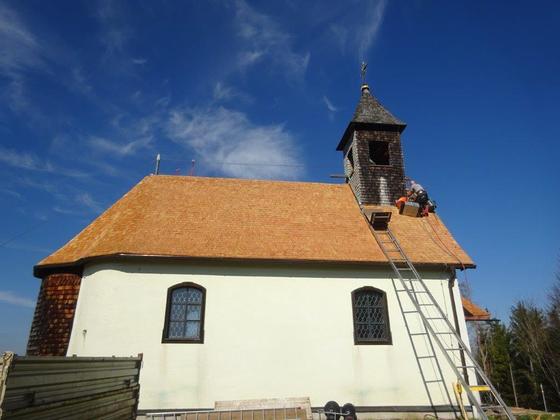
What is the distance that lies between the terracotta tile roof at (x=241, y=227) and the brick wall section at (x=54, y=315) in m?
0.61

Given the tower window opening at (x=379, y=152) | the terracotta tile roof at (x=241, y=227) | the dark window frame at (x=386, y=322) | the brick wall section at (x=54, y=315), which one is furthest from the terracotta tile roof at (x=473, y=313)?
the brick wall section at (x=54, y=315)

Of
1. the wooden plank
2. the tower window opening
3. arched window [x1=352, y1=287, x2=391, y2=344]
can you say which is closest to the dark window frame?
arched window [x1=352, y1=287, x2=391, y2=344]

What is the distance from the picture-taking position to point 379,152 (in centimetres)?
1684

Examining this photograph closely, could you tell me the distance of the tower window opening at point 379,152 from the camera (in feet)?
53.7

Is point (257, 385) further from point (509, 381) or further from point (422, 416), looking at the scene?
point (509, 381)

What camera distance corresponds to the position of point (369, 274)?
11.4 meters

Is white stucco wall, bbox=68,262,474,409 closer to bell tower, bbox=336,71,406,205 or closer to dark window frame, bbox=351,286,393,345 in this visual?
dark window frame, bbox=351,286,393,345

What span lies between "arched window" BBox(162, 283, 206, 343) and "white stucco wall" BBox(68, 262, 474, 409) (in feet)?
0.52

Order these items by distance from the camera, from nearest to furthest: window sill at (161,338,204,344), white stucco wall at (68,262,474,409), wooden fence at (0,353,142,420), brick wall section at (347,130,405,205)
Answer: wooden fence at (0,353,142,420), white stucco wall at (68,262,474,409), window sill at (161,338,204,344), brick wall section at (347,130,405,205)

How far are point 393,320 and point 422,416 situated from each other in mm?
2576

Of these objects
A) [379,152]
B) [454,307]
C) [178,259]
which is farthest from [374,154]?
[178,259]

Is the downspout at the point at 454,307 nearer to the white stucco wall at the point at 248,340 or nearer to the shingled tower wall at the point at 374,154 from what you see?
the white stucco wall at the point at 248,340

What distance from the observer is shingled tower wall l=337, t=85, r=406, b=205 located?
15148mm

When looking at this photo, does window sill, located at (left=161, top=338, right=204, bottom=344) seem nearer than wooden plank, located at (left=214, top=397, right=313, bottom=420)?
No
